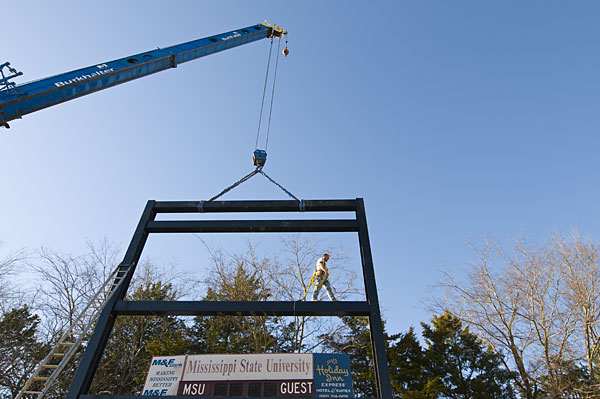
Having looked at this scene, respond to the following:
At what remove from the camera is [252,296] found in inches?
605

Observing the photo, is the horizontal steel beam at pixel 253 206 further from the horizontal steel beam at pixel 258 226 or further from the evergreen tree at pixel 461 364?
the evergreen tree at pixel 461 364

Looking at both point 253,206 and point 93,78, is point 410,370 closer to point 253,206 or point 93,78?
point 253,206

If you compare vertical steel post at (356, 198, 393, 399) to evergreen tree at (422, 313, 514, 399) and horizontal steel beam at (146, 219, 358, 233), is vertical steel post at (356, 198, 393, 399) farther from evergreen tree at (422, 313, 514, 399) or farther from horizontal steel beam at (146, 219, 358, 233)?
evergreen tree at (422, 313, 514, 399)

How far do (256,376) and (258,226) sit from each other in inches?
91.2

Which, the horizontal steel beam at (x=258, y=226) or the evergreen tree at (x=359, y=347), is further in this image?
the evergreen tree at (x=359, y=347)

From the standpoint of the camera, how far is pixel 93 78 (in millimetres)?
6922

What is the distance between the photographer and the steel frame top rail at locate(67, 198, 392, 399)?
4.46m

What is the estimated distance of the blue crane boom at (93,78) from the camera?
5.66 meters

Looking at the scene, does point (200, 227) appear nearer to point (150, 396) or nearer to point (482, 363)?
point (150, 396)

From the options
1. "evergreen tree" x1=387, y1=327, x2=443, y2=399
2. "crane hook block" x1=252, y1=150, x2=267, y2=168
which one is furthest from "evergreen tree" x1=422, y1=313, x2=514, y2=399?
"crane hook block" x1=252, y1=150, x2=267, y2=168

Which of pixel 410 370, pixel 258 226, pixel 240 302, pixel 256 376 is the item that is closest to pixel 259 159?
pixel 258 226

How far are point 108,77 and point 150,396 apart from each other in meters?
6.26

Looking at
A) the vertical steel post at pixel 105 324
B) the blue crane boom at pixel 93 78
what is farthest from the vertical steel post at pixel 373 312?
the blue crane boom at pixel 93 78

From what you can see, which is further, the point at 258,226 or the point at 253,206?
the point at 253,206
